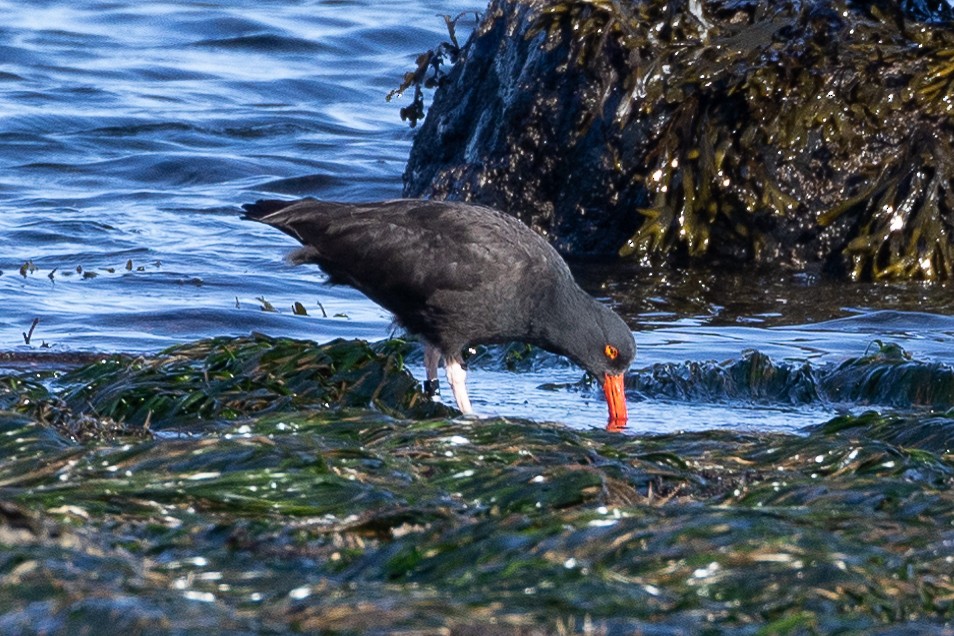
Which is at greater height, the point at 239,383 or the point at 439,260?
the point at 439,260

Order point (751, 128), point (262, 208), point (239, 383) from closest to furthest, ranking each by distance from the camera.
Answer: point (239, 383) → point (262, 208) → point (751, 128)

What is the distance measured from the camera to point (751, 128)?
8219 mm

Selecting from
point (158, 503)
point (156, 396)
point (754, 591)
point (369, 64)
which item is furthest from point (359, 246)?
point (369, 64)

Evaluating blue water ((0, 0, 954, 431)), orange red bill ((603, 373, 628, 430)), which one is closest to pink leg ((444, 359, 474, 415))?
blue water ((0, 0, 954, 431))

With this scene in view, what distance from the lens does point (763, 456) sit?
13.8 feet

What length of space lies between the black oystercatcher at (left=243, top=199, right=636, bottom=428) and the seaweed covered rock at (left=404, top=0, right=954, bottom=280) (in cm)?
244

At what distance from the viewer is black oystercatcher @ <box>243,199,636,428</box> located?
19.4 feet

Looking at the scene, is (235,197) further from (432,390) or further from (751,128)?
(432,390)

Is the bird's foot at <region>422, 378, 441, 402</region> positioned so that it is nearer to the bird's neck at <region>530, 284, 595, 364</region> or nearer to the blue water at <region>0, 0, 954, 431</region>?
the blue water at <region>0, 0, 954, 431</region>

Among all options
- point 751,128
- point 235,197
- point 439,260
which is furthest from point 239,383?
point 235,197

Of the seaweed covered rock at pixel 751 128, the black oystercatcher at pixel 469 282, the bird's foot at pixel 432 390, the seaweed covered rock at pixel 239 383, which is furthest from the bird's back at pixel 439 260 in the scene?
the seaweed covered rock at pixel 751 128

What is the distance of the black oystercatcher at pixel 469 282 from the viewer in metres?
5.90

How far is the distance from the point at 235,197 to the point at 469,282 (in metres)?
4.87

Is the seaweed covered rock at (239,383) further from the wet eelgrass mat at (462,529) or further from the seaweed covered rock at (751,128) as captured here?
the seaweed covered rock at (751,128)
